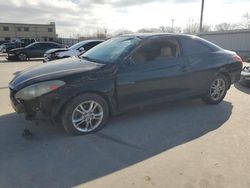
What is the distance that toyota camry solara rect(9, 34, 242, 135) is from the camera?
3627 mm

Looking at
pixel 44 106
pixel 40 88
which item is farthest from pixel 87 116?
pixel 40 88

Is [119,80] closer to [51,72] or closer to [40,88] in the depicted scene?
[51,72]

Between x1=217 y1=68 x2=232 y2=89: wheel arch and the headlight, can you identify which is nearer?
the headlight

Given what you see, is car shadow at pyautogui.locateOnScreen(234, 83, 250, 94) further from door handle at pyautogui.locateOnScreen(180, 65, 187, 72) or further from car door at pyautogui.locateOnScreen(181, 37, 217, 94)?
door handle at pyautogui.locateOnScreen(180, 65, 187, 72)

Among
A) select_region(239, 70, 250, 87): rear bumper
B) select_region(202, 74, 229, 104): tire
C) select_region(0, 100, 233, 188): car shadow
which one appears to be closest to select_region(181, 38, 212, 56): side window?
select_region(202, 74, 229, 104): tire

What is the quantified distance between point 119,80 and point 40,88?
4.07 ft

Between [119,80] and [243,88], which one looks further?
[243,88]

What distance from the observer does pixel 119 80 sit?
4.00 m

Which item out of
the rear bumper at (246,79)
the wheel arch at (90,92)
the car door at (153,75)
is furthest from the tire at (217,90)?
the wheel arch at (90,92)

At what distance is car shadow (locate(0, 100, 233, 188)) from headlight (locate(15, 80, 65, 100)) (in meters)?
0.68

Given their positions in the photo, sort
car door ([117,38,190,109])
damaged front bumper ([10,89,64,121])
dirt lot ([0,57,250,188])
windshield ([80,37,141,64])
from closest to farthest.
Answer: dirt lot ([0,57,250,188])
damaged front bumper ([10,89,64,121])
car door ([117,38,190,109])
windshield ([80,37,141,64])

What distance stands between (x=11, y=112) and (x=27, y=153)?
1985 millimetres

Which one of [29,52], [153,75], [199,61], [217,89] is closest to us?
[153,75]

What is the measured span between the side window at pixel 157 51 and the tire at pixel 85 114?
3.21 ft
